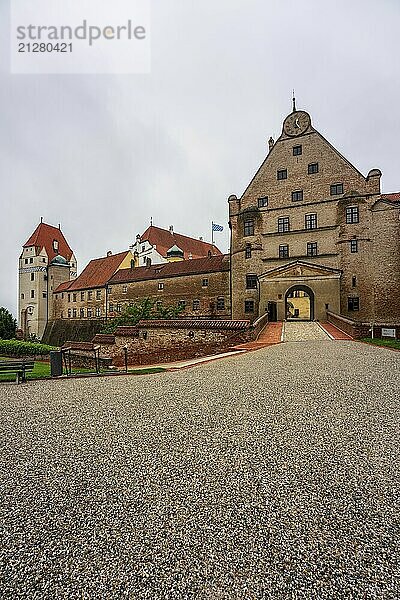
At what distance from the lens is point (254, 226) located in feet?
120

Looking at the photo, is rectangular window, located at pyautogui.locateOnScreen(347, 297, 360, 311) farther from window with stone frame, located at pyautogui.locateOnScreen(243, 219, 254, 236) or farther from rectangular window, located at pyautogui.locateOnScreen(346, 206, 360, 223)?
window with stone frame, located at pyautogui.locateOnScreen(243, 219, 254, 236)

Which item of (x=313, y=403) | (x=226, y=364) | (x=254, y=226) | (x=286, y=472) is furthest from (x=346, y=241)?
(x=286, y=472)

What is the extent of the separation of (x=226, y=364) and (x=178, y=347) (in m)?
8.68

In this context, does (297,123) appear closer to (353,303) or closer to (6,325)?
(353,303)

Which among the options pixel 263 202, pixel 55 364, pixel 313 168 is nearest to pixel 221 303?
pixel 263 202

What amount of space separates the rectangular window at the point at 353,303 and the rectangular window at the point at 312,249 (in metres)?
4.96

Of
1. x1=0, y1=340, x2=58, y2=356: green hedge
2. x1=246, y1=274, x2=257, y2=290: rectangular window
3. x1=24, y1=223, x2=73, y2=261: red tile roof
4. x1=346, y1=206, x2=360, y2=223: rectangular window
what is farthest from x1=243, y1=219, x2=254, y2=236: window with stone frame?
x1=24, y1=223, x2=73, y2=261: red tile roof

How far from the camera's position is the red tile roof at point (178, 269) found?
39781 mm

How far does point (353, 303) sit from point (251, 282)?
28.9 ft

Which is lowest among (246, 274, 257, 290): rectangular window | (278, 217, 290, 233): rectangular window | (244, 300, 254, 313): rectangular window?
(244, 300, 254, 313): rectangular window

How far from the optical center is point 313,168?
115 feet

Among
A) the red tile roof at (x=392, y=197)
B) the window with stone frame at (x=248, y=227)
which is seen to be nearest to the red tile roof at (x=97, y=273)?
the window with stone frame at (x=248, y=227)

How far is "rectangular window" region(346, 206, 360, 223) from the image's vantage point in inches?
1283

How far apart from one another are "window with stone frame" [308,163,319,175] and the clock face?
3384 mm
